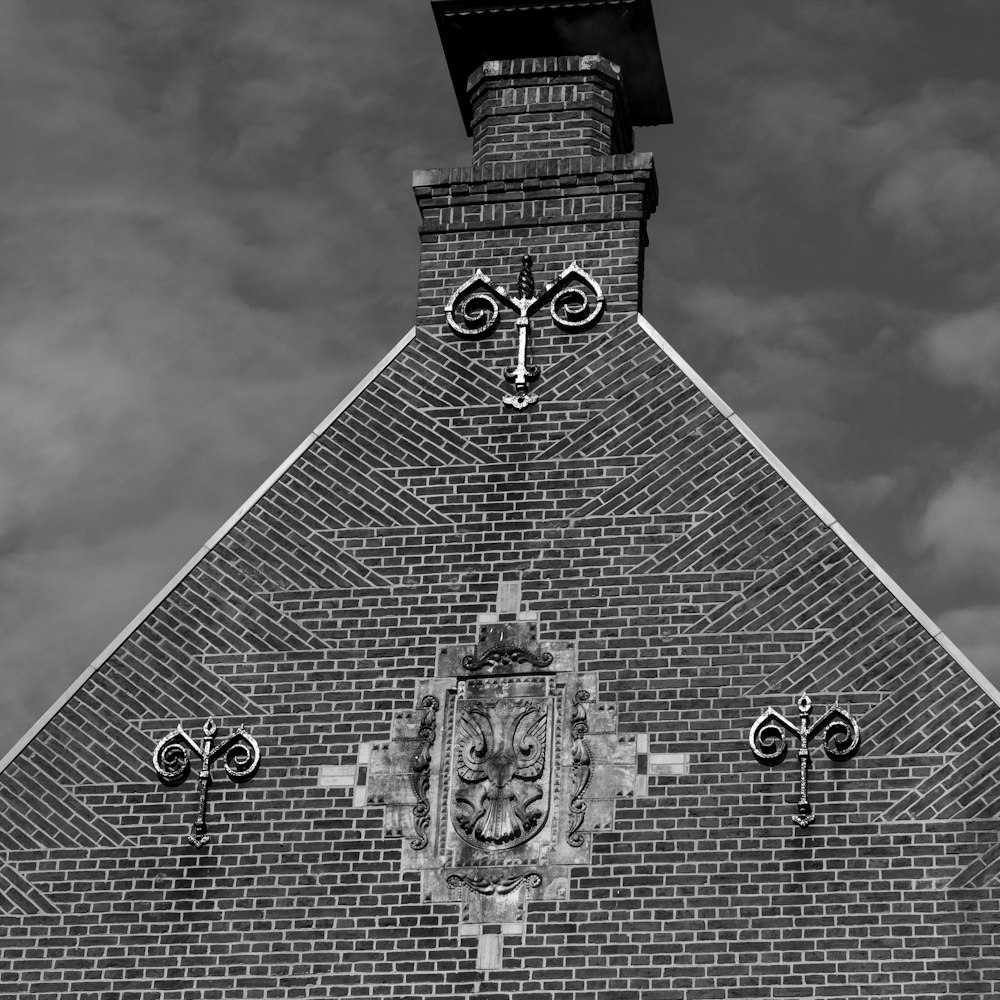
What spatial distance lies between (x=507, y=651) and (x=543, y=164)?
156 inches

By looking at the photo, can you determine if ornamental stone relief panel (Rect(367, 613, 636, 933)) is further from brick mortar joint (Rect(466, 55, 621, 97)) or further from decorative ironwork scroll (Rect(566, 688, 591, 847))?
brick mortar joint (Rect(466, 55, 621, 97))

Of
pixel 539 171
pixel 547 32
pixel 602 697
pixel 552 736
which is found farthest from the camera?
pixel 547 32

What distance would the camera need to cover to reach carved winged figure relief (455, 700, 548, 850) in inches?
592

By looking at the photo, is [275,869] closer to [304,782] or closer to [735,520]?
[304,782]

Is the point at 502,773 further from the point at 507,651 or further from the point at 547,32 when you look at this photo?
the point at 547,32

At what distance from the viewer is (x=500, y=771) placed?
15195mm

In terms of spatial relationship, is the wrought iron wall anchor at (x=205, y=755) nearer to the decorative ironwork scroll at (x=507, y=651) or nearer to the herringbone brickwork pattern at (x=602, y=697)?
the herringbone brickwork pattern at (x=602, y=697)

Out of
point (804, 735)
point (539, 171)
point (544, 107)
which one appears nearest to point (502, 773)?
point (804, 735)

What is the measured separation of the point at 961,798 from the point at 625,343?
157 inches

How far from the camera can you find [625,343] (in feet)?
55.4

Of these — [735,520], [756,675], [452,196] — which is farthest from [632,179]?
[756,675]

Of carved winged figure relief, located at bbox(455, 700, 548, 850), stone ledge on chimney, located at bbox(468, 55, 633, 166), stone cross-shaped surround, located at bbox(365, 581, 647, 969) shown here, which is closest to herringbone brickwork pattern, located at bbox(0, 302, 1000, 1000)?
stone cross-shaped surround, located at bbox(365, 581, 647, 969)

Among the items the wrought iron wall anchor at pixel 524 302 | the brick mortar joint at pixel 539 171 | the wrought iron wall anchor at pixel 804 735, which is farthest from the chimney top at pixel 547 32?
the wrought iron wall anchor at pixel 804 735

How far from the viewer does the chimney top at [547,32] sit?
18.9 meters
